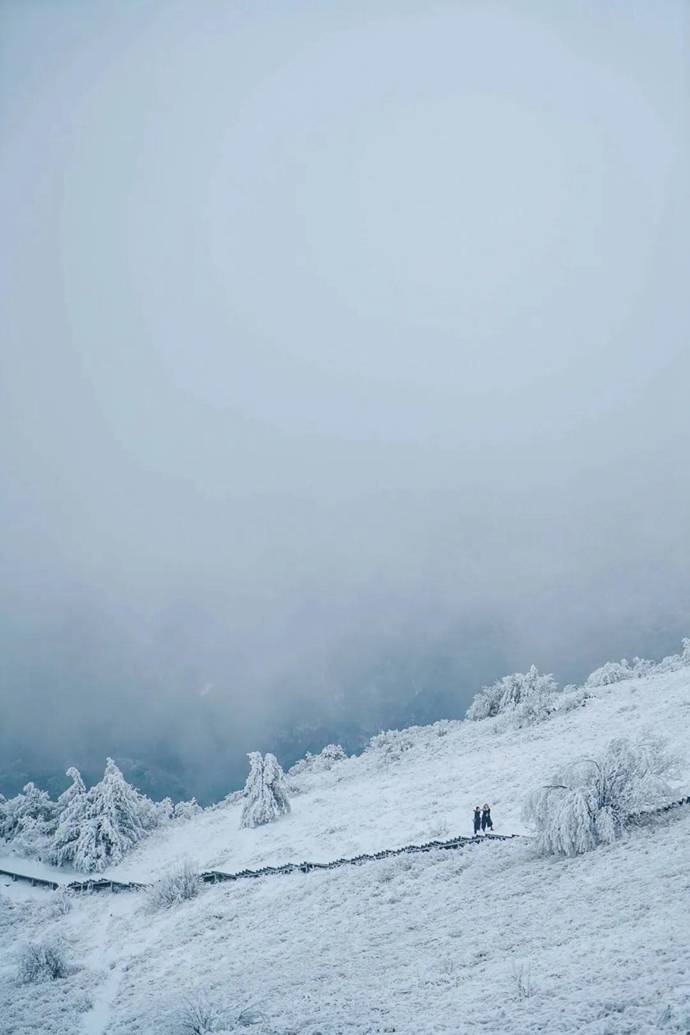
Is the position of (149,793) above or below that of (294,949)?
above

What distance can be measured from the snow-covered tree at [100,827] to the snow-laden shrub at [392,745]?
1540 centimetres

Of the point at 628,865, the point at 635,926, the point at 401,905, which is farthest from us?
the point at 401,905

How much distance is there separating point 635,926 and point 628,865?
3.69 meters

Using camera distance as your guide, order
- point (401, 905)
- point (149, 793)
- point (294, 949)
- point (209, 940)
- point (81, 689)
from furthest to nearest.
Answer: point (81, 689) < point (149, 793) < point (209, 940) < point (401, 905) < point (294, 949)

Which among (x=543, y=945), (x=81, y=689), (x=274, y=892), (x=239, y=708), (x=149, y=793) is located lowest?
(x=543, y=945)

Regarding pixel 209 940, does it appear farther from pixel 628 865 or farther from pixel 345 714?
pixel 345 714

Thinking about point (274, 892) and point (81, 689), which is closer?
point (274, 892)

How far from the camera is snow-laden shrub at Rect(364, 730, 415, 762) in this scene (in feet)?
135

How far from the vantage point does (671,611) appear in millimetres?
77125

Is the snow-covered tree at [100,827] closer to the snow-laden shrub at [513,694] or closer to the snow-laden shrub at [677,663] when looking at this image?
the snow-laden shrub at [513,694]

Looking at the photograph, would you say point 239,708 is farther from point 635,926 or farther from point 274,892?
point 635,926

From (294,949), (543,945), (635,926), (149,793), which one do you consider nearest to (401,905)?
(294,949)

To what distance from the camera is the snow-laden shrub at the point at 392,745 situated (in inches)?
1615

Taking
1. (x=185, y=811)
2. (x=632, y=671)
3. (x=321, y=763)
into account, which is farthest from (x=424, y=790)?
(x=632, y=671)
